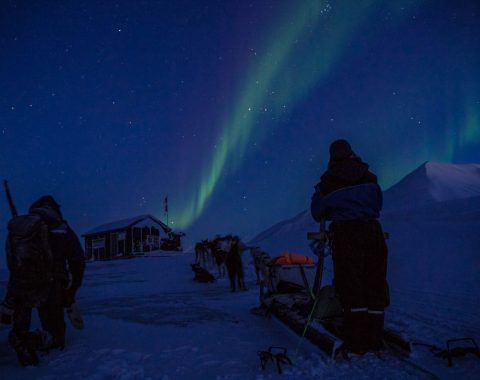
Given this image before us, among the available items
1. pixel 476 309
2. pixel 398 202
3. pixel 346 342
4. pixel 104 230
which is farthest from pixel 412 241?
pixel 104 230

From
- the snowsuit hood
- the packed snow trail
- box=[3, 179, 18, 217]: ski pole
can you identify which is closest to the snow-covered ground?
the packed snow trail

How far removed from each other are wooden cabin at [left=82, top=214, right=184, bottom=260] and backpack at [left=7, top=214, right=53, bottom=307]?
126 feet

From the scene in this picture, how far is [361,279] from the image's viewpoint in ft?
11.3

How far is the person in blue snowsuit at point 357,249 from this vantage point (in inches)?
130

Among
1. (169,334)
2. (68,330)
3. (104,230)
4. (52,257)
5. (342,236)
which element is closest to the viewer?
(342,236)

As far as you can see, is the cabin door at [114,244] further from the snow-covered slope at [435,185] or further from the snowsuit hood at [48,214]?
the snowsuit hood at [48,214]

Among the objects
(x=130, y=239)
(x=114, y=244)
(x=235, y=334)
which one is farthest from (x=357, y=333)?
(x=114, y=244)

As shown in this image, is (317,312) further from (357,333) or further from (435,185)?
(435,185)

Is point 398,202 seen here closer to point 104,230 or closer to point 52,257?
point 52,257

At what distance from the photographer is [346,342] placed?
3.28 meters

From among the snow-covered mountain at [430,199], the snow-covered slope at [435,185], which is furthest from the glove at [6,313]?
the snow-covered slope at [435,185]

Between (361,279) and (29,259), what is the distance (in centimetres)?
372

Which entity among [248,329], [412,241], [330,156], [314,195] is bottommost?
[248,329]

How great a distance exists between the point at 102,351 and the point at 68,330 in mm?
1641
